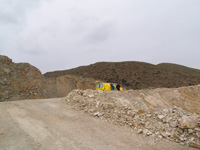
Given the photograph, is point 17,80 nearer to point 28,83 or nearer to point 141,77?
point 28,83

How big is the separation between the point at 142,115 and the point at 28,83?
49.7ft

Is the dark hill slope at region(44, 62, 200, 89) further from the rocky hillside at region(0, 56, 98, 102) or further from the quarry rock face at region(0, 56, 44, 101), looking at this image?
the quarry rock face at region(0, 56, 44, 101)

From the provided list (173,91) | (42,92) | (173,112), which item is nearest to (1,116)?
(173,112)

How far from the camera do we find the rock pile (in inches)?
189

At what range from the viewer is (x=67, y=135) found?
15.0 ft

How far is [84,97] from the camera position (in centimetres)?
814

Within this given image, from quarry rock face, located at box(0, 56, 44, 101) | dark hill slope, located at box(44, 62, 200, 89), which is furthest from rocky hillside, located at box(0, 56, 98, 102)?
dark hill slope, located at box(44, 62, 200, 89)

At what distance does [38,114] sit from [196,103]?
7.84 metres

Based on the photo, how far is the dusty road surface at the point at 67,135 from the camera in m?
3.94

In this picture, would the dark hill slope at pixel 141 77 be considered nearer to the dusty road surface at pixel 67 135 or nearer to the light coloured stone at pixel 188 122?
the light coloured stone at pixel 188 122

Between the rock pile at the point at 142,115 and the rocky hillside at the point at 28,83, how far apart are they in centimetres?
1026

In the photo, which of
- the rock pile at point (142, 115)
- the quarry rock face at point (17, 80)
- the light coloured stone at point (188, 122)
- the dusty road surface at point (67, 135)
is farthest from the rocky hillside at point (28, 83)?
the light coloured stone at point (188, 122)

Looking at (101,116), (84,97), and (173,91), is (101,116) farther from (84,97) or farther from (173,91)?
(173,91)

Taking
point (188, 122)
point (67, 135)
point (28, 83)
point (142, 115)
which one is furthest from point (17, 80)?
point (188, 122)
